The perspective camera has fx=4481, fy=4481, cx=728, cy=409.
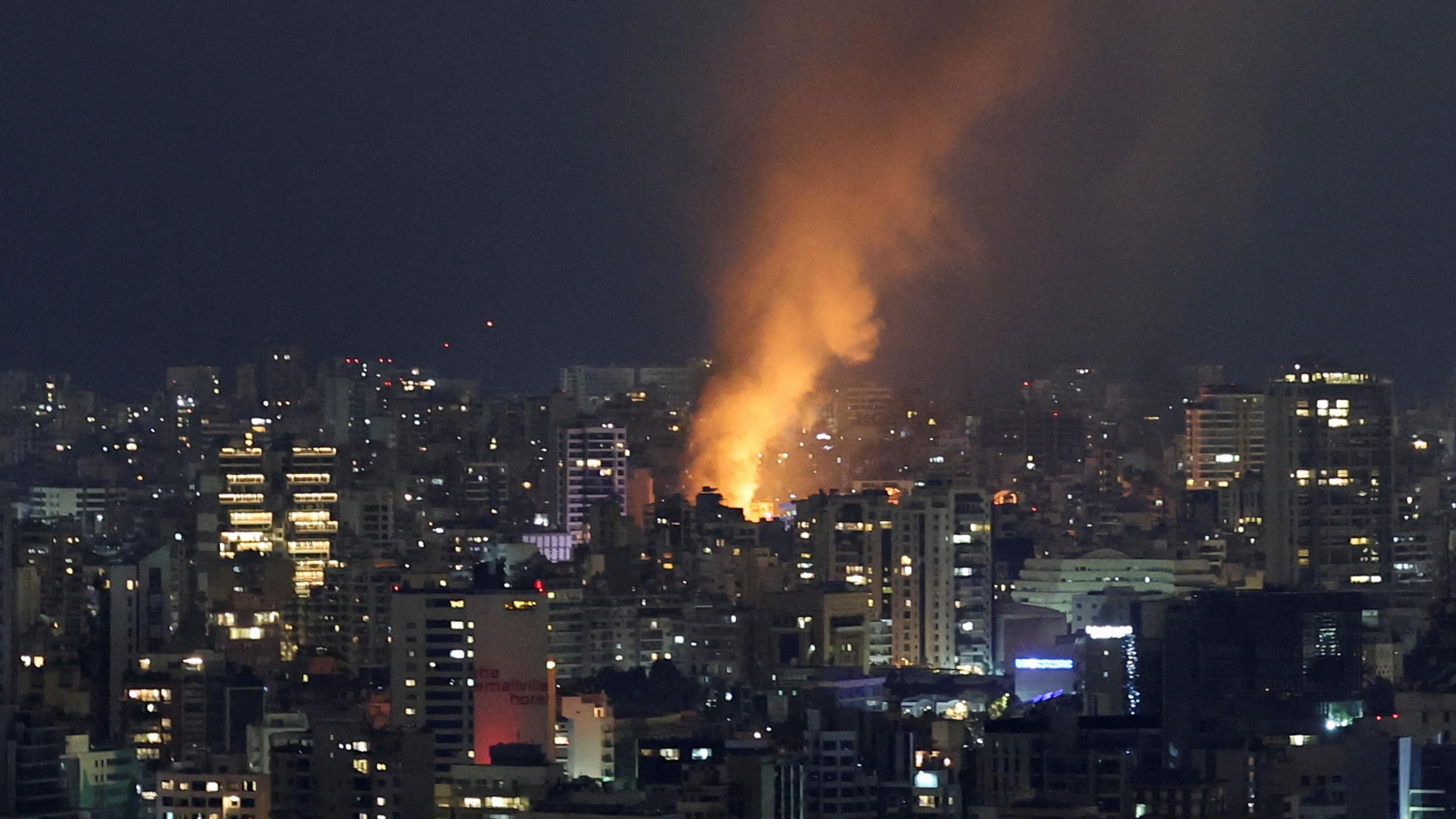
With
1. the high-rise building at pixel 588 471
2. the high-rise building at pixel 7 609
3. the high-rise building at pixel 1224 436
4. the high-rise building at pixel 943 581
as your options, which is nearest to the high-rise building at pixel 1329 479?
the high-rise building at pixel 1224 436

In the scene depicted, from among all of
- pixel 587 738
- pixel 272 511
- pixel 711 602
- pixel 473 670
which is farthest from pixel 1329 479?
pixel 587 738

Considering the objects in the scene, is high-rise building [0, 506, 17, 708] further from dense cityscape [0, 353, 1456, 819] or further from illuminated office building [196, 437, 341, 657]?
illuminated office building [196, 437, 341, 657]

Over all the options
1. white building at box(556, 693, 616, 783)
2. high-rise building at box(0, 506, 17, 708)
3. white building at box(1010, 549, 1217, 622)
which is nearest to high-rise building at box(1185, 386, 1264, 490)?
white building at box(1010, 549, 1217, 622)

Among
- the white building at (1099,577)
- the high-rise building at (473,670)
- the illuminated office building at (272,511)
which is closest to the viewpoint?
the high-rise building at (473,670)

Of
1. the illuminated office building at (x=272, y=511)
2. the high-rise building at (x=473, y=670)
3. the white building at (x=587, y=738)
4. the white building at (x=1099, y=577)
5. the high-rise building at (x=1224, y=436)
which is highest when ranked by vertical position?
the high-rise building at (x=1224, y=436)

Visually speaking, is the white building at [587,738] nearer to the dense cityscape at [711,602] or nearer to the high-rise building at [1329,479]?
the dense cityscape at [711,602]

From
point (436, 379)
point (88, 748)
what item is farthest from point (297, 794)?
point (436, 379)

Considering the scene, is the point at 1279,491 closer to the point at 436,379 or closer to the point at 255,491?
the point at 255,491
